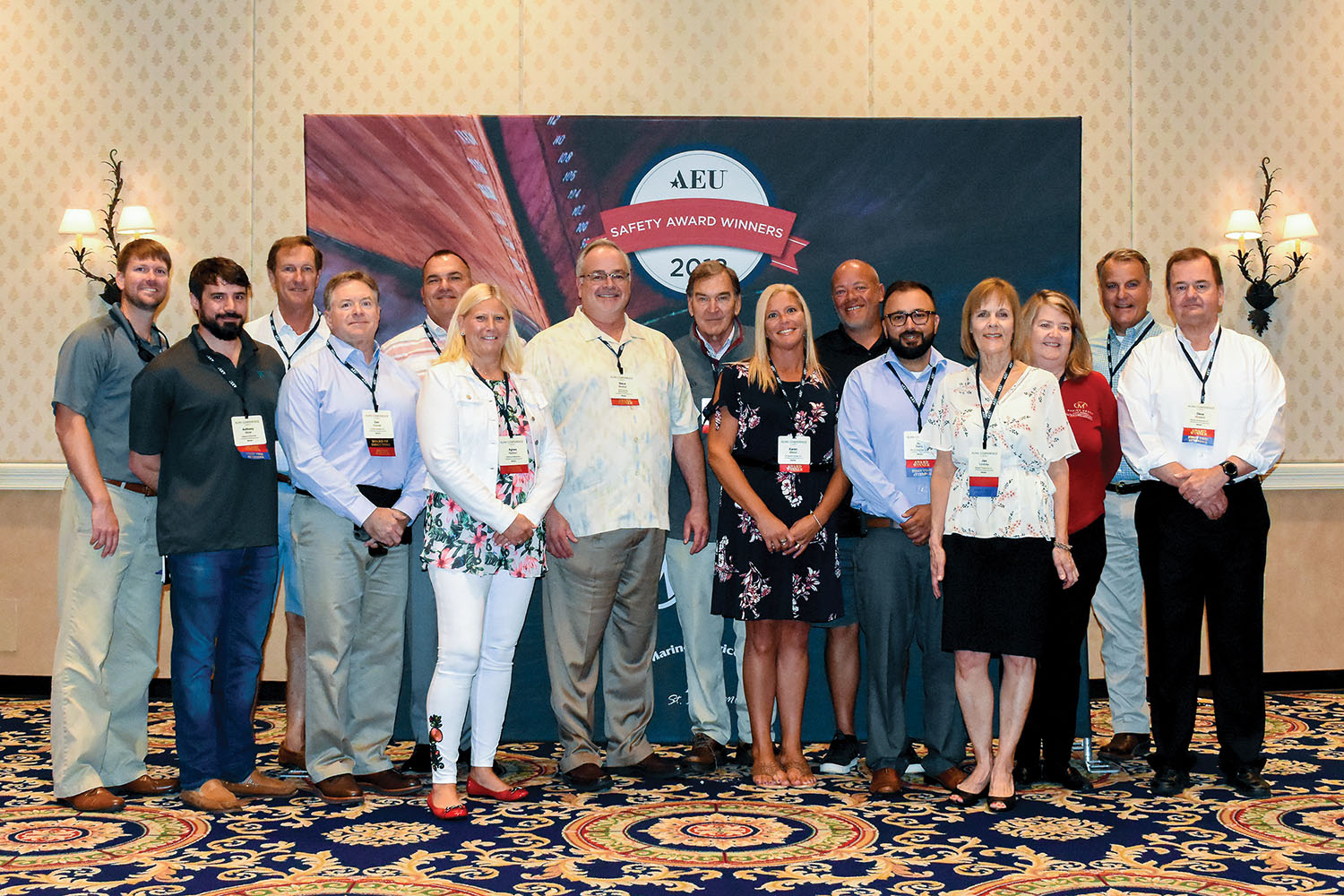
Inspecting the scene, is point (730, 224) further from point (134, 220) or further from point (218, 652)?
point (134, 220)

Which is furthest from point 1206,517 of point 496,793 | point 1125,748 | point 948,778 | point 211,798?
point 211,798

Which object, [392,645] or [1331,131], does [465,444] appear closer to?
[392,645]

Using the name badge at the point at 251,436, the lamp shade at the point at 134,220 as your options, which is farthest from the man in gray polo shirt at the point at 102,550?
the lamp shade at the point at 134,220

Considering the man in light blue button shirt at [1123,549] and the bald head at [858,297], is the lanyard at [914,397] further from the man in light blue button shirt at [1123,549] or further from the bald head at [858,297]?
the man in light blue button shirt at [1123,549]

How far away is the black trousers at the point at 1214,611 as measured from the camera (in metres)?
3.76

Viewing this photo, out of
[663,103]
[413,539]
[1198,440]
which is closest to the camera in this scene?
[1198,440]

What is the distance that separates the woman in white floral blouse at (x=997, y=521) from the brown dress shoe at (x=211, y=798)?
218cm

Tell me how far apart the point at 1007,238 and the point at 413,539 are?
2.50 m

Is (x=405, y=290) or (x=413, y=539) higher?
(x=405, y=290)

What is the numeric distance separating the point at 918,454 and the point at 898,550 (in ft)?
1.03

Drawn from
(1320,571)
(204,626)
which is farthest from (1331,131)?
(204,626)

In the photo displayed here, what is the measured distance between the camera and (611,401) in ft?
12.9

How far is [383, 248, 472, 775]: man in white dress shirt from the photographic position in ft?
13.3

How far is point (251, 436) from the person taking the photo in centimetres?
361
